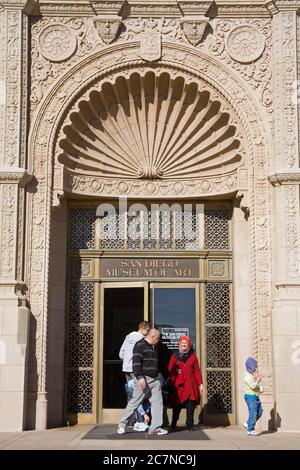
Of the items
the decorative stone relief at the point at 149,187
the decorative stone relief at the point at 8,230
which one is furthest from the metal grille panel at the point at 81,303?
the decorative stone relief at the point at 149,187

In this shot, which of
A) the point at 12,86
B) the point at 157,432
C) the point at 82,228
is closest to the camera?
the point at 157,432

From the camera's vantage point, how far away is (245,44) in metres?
11.2

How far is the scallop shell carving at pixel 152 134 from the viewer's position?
11516 mm

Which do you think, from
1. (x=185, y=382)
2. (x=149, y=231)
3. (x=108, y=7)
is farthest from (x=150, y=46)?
(x=185, y=382)

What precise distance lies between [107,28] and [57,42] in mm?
856

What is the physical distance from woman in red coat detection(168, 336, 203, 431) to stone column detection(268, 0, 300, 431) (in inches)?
47.0

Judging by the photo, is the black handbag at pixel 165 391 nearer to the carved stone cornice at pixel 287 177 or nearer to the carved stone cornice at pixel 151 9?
the carved stone cornice at pixel 287 177

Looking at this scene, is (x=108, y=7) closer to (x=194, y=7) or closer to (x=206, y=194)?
(x=194, y=7)

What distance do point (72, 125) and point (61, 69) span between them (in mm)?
922

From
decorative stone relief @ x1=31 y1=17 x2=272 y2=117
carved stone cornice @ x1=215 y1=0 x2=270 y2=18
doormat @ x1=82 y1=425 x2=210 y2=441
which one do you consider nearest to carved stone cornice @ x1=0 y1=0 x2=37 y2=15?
decorative stone relief @ x1=31 y1=17 x2=272 y2=117

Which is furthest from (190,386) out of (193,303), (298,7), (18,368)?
(298,7)

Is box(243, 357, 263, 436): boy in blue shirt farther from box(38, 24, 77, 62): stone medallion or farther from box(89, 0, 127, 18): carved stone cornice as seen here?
box(89, 0, 127, 18): carved stone cornice

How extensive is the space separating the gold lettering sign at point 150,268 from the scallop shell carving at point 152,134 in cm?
145

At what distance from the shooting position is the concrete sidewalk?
26.4 ft
